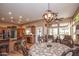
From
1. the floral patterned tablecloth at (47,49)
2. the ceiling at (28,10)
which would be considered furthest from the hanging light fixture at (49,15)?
the floral patterned tablecloth at (47,49)

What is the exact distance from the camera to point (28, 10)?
8.10 feet

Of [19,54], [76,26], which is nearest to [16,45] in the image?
[19,54]

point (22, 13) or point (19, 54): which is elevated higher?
point (22, 13)

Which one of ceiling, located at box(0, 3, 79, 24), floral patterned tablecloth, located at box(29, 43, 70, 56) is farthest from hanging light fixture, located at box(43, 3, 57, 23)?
floral patterned tablecloth, located at box(29, 43, 70, 56)

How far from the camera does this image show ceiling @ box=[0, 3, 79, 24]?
2.44 metres

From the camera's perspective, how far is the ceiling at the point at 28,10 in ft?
8.00

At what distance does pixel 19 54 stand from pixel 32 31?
1.44 ft

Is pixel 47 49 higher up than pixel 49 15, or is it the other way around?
pixel 49 15

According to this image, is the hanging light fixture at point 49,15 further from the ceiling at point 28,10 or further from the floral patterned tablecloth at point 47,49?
the floral patterned tablecloth at point 47,49

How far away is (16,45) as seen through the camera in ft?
8.11

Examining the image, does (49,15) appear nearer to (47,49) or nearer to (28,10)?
(28,10)

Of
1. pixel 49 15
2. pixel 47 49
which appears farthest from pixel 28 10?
pixel 47 49

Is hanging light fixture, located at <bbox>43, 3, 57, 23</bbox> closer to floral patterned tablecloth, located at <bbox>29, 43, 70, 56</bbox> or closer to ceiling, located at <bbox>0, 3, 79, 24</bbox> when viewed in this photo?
ceiling, located at <bbox>0, 3, 79, 24</bbox>

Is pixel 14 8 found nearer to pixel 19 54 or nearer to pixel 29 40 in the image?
pixel 29 40
